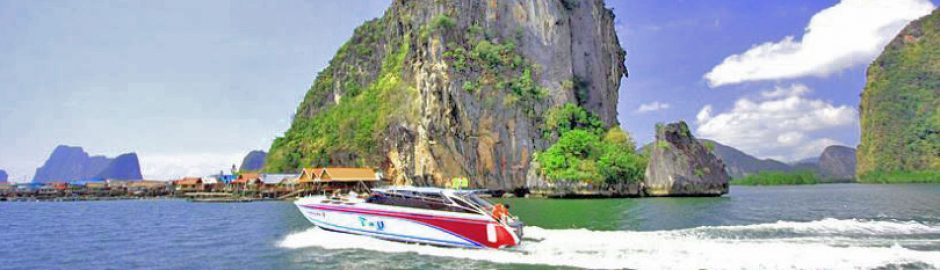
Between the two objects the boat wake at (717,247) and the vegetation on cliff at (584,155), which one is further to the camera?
the vegetation on cliff at (584,155)

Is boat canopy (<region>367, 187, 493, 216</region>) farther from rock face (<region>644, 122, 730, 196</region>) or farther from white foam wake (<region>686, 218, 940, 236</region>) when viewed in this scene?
rock face (<region>644, 122, 730, 196</region>)

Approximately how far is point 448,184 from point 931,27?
6737 inches

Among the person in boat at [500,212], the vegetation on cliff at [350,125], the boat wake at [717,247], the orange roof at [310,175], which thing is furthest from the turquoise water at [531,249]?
the vegetation on cliff at [350,125]

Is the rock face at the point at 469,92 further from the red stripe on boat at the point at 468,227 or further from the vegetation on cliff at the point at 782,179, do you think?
the vegetation on cliff at the point at 782,179

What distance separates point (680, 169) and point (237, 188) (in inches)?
1965

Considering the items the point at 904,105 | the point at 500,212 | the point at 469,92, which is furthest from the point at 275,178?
the point at 904,105

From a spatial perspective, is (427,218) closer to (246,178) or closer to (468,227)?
(468,227)

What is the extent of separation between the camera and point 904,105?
15762 cm

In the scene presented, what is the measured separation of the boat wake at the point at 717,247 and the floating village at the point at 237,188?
45598 millimetres

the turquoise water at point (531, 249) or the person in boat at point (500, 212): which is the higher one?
the person in boat at point (500, 212)

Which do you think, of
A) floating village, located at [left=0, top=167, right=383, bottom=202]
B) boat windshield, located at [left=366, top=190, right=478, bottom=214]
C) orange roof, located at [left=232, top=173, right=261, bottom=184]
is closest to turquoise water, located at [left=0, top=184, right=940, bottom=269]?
boat windshield, located at [left=366, top=190, right=478, bottom=214]

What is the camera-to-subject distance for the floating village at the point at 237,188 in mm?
65938

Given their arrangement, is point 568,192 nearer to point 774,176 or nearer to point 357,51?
point 357,51

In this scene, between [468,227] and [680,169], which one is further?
[680,169]
